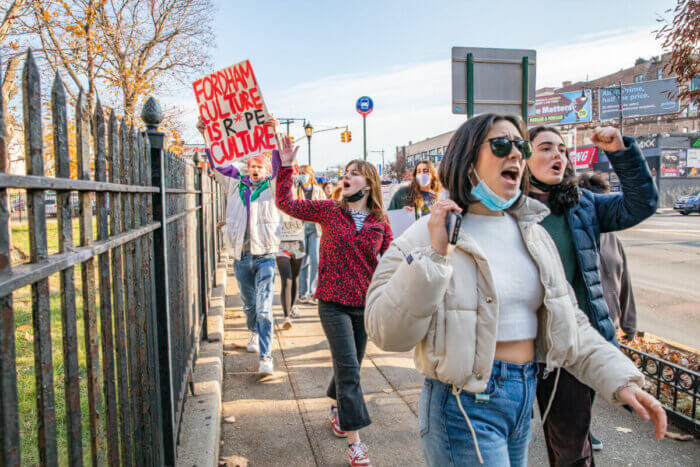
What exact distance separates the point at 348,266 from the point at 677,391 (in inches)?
111

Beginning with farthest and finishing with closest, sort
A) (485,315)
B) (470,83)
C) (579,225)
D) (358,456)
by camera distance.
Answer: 1. (470,83)
2. (358,456)
3. (579,225)
4. (485,315)

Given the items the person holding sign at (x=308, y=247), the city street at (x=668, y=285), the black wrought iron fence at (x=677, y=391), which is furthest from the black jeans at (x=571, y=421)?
the person holding sign at (x=308, y=247)

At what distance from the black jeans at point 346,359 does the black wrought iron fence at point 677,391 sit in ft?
7.78

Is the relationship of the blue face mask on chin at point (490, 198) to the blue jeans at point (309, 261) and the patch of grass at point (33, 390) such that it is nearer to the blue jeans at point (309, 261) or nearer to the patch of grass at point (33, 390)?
the patch of grass at point (33, 390)

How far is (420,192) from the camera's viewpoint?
541 cm

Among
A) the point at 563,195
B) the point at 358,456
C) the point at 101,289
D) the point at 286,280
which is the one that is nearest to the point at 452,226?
the point at 101,289

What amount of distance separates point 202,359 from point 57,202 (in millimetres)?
3651

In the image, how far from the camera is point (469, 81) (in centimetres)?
523

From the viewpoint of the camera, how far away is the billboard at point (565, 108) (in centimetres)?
6406

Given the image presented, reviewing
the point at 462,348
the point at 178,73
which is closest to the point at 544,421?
the point at 462,348

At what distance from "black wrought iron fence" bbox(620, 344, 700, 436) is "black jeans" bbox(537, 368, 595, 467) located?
160 centimetres

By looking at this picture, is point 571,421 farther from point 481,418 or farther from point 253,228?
point 253,228

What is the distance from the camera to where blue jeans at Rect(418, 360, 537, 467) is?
183 cm

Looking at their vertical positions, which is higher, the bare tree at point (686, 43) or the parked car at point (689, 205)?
the bare tree at point (686, 43)
